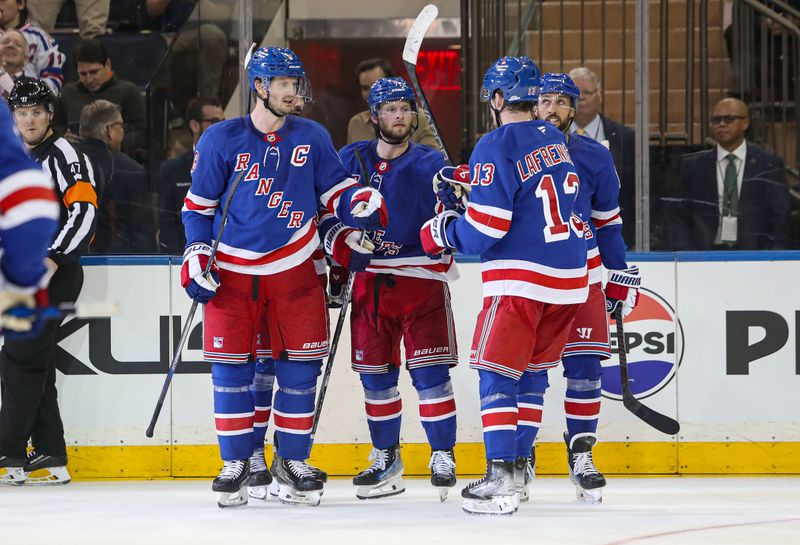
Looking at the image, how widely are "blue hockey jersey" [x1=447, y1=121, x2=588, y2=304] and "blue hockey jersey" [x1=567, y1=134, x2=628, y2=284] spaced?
23 centimetres

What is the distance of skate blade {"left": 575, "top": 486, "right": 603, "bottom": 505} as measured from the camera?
4.37 meters

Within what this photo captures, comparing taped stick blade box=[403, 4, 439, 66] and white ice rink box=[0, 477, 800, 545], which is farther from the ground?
taped stick blade box=[403, 4, 439, 66]

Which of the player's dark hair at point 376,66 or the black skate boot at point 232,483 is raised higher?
the player's dark hair at point 376,66

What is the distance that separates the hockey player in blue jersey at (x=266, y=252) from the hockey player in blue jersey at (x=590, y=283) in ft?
2.26

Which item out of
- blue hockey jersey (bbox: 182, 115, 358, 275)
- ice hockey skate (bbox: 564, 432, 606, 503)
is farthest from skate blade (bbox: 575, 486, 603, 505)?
blue hockey jersey (bbox: 182, 115, 358, 275)

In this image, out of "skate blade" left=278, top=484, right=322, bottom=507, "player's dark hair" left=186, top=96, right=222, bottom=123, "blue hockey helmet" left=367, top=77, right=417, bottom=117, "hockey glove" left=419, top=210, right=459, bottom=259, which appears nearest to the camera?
"hockey glove" left=419, top=210, right=459, bottom=259

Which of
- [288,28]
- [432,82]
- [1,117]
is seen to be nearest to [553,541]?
[1,117]

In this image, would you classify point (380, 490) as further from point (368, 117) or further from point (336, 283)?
point (368, 117)

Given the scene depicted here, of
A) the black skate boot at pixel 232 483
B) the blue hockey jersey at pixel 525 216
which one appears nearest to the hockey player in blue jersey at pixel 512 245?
the blue hockey jersey at pixel 525 216

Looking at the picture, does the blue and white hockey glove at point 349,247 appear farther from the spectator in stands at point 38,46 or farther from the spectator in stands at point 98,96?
the spectator in stands at point 38,46

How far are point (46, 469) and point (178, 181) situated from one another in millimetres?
1245

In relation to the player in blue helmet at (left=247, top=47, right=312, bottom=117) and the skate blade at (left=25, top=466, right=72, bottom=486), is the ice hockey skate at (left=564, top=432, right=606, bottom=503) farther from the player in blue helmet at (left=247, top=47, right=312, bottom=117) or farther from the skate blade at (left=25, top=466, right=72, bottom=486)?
the skate blade at (left=25, top=466, right=72, bottom=486)

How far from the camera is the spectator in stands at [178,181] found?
17.4 feet

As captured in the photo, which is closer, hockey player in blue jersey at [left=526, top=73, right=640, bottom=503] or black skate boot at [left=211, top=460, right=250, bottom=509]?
black skate boot at [left=211, top=460, right=250, bottom=509]
